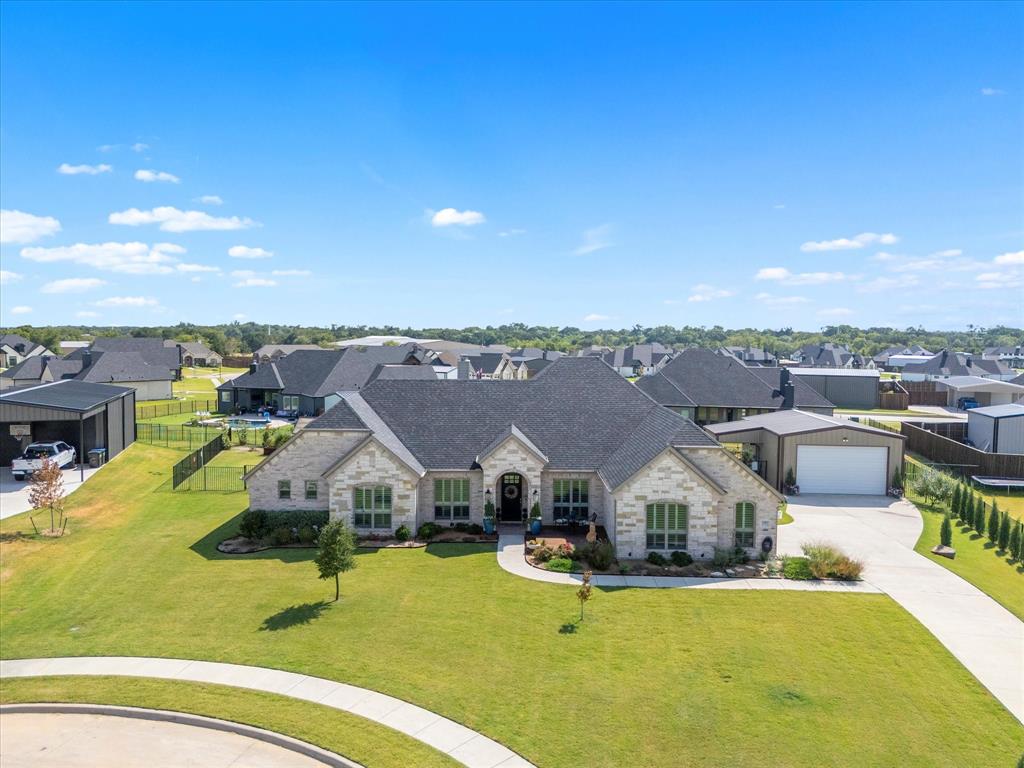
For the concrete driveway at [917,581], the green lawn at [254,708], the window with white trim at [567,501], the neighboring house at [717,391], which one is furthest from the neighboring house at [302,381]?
the green lawn at [254,708]

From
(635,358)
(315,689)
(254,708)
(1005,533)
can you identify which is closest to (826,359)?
(635,358)

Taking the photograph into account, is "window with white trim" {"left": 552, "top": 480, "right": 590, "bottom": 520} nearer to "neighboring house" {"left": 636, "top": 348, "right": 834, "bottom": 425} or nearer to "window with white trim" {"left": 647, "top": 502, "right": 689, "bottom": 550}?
"window with white trim" {"left": 647, "top": 502, "right": 689, "bottom": 550}

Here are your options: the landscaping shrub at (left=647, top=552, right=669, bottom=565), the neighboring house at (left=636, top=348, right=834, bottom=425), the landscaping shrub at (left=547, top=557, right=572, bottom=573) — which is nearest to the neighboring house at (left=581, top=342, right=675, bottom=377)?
the neighboring house at (left=636, top=348, right=834, bottom=425)

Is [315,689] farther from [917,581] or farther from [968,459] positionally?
[968,459]

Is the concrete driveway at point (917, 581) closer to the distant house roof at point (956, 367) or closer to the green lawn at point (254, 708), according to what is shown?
the green lawn at point (254, 708)

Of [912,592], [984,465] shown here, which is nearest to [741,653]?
[912,592]

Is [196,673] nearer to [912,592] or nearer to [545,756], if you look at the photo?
[545,756]
